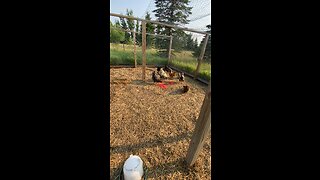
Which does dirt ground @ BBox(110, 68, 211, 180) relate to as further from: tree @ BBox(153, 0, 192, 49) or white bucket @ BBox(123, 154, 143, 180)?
tree @ BBox(153, 0, 192, 49)

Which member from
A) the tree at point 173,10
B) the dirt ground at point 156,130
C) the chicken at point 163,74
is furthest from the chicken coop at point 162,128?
the tree at point 173,10

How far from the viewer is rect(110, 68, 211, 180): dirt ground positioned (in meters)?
1.77

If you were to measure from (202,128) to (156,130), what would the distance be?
4.15 ft

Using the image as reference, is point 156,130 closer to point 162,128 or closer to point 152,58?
point 162,128

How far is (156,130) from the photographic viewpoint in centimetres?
253

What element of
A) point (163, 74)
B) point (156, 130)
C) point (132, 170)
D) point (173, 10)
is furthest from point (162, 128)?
point (173, 10)

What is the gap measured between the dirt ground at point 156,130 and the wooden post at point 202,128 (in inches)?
9.6

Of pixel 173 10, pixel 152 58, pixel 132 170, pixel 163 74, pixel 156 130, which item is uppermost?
pixel 173 10

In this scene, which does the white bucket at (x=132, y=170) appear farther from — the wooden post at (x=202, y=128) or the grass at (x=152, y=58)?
the grass at (x=152, y=58)

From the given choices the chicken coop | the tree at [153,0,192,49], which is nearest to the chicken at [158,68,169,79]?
the chicken coop

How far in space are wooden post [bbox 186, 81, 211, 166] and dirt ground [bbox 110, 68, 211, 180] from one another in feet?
0.80
